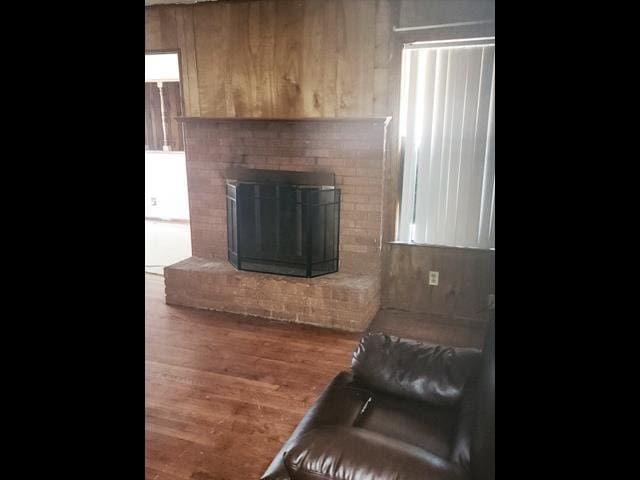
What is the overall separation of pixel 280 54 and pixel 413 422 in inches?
109

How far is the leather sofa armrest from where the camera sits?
160 cm

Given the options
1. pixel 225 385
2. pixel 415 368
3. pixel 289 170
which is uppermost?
pixel 289 170

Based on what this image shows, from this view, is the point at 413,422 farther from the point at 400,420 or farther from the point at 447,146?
the point at 447,146

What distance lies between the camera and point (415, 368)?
178 cm

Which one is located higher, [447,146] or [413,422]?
[447,146]

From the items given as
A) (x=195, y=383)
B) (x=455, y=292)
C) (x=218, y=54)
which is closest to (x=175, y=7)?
(x=218, y=54)

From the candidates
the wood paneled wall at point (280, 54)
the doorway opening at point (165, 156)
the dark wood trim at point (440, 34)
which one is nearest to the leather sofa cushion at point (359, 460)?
the wood paneled wall at point (280, 54)

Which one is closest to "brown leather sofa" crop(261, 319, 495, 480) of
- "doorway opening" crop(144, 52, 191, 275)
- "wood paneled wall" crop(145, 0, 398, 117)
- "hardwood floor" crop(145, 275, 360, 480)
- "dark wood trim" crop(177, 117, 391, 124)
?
"hardwood floor" crop(145, 275, 360, 480)

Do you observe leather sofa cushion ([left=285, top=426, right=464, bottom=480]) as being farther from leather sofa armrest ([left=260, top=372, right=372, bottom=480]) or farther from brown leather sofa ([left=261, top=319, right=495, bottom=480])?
leather sofa armrest ([left=260, top=372, right=372, bottom=480])

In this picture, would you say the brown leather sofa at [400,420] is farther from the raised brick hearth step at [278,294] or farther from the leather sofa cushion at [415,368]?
the raised brick hearth step at [278,294]

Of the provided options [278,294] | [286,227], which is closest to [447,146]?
[286,227]
